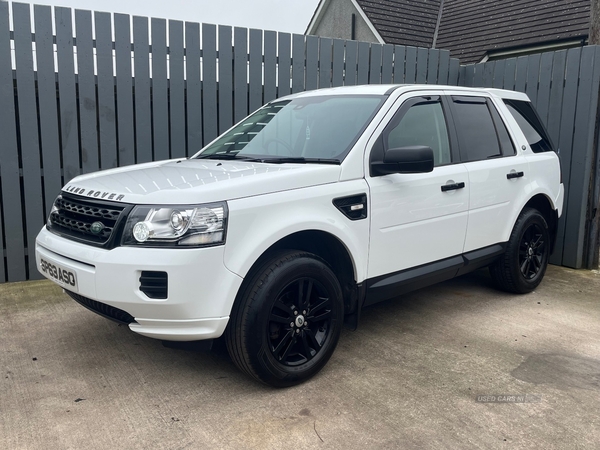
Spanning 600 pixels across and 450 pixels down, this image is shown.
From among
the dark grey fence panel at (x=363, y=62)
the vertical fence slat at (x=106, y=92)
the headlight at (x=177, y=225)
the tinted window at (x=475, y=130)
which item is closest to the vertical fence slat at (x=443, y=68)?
the dark grey fence panel at (x=363, y=62)

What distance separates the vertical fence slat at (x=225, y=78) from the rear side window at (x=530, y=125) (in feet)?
9.82

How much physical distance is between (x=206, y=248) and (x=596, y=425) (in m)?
2.33

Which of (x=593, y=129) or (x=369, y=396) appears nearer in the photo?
(x=369, y=396)

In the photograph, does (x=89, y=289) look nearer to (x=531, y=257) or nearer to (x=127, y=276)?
(x=127, y=276)

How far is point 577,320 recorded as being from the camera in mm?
4648

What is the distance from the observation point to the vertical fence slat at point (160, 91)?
18.9ft

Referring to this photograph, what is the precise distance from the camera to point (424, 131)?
165 inches

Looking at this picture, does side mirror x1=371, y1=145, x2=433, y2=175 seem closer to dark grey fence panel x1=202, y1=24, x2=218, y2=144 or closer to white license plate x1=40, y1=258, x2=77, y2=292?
white license plate x1=40, y1=258, x2=77, y2=292

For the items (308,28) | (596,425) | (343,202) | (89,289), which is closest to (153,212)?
(89,289)

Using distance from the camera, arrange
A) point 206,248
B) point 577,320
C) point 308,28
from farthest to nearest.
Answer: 1. point 308,28
2. point 577,320
3. point 206,248

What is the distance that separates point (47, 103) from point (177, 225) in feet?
11.2

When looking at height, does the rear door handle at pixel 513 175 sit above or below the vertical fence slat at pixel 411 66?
below

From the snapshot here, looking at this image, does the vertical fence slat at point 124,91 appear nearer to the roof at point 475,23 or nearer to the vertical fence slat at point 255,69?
the vertical fence slat at point 255,69

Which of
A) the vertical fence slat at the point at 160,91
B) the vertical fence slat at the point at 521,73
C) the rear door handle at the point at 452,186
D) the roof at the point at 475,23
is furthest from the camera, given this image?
the roof at the point at 475,23
